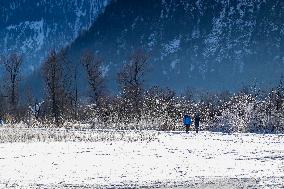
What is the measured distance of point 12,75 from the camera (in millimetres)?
72812

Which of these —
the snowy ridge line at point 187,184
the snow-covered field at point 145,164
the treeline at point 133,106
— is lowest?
the snowy ridge line at point 187,184

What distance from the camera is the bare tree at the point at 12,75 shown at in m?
72.1

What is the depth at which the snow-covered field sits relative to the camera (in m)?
16.0

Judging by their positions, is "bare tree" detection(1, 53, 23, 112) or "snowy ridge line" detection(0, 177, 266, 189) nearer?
"snowy ridge line" detection(0, 177, 266, 189)

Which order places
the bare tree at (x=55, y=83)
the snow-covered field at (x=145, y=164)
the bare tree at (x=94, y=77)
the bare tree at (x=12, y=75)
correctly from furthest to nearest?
the bare tree at (x=12, y=75) → the bare tree at (x=55, y=83) → the bare tree at (x=94, y=77) → the snow-covered field at (x=145, y=164)

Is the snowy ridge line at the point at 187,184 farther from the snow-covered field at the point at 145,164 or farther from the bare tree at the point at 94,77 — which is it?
the bare tree at the point at 94,77

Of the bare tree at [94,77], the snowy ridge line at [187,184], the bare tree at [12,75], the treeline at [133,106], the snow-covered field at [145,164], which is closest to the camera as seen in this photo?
the snowy ridge line at [187,184]

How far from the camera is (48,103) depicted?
230 ft

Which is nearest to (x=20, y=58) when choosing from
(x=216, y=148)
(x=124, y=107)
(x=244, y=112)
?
(x=124, y=107)

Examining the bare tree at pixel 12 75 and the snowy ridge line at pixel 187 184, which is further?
the bare tree at pixel 12 75

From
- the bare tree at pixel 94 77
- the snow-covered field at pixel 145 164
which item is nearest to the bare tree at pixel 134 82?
the bare tree at pixel 94 77

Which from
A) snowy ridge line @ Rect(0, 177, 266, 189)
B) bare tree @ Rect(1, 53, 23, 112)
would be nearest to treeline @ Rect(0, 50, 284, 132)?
bare tree @ Rect(1, 53, 23, 112)

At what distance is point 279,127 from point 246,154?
15.5 metres

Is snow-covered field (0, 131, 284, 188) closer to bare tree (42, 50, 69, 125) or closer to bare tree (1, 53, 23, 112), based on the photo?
bare tree (42, 50, 69, 125)
